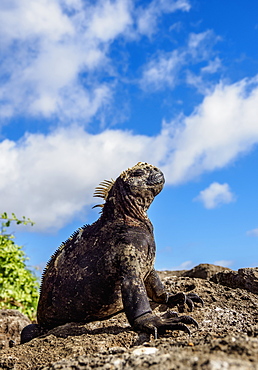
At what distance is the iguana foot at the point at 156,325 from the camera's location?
162 inches

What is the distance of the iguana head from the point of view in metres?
5.07

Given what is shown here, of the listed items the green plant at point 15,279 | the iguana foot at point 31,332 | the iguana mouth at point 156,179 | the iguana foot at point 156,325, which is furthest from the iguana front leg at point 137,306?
the green plant at point 15,279

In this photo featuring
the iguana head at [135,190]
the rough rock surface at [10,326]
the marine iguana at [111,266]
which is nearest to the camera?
the marine iguana at [111,266]

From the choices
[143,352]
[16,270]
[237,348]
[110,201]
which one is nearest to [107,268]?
[110,201]

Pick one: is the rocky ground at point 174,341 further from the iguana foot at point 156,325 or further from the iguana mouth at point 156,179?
the iguana mouth at point 156,179

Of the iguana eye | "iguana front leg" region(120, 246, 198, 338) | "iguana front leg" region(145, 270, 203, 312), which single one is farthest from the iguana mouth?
"iguana front leg" region(145, 270, 203, 312)

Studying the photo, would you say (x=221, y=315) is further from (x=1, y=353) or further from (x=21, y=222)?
(x=21, y=222)

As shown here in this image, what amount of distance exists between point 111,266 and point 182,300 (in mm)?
1220

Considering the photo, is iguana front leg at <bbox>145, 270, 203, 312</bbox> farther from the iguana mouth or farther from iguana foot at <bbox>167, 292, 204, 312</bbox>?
the iguana mouth

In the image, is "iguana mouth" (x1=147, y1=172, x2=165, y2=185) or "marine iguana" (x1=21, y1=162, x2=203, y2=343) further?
"iguana mouth" (x1=147, y1=172, x2=165, y2=185)

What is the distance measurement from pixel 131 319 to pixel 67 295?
0.99 metres

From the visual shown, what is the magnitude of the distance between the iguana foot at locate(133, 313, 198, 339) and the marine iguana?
0.26 feet

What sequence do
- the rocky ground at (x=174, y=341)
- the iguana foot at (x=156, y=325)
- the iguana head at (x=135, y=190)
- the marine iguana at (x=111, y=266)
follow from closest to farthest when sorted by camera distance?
the rocky ground at (x=174, y=341), the iguana foot at (x=156, y=325), the marine iguana at (x=111, y=266), the iguana head at (x=135, y=190)

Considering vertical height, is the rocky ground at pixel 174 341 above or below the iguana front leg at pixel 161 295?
below
